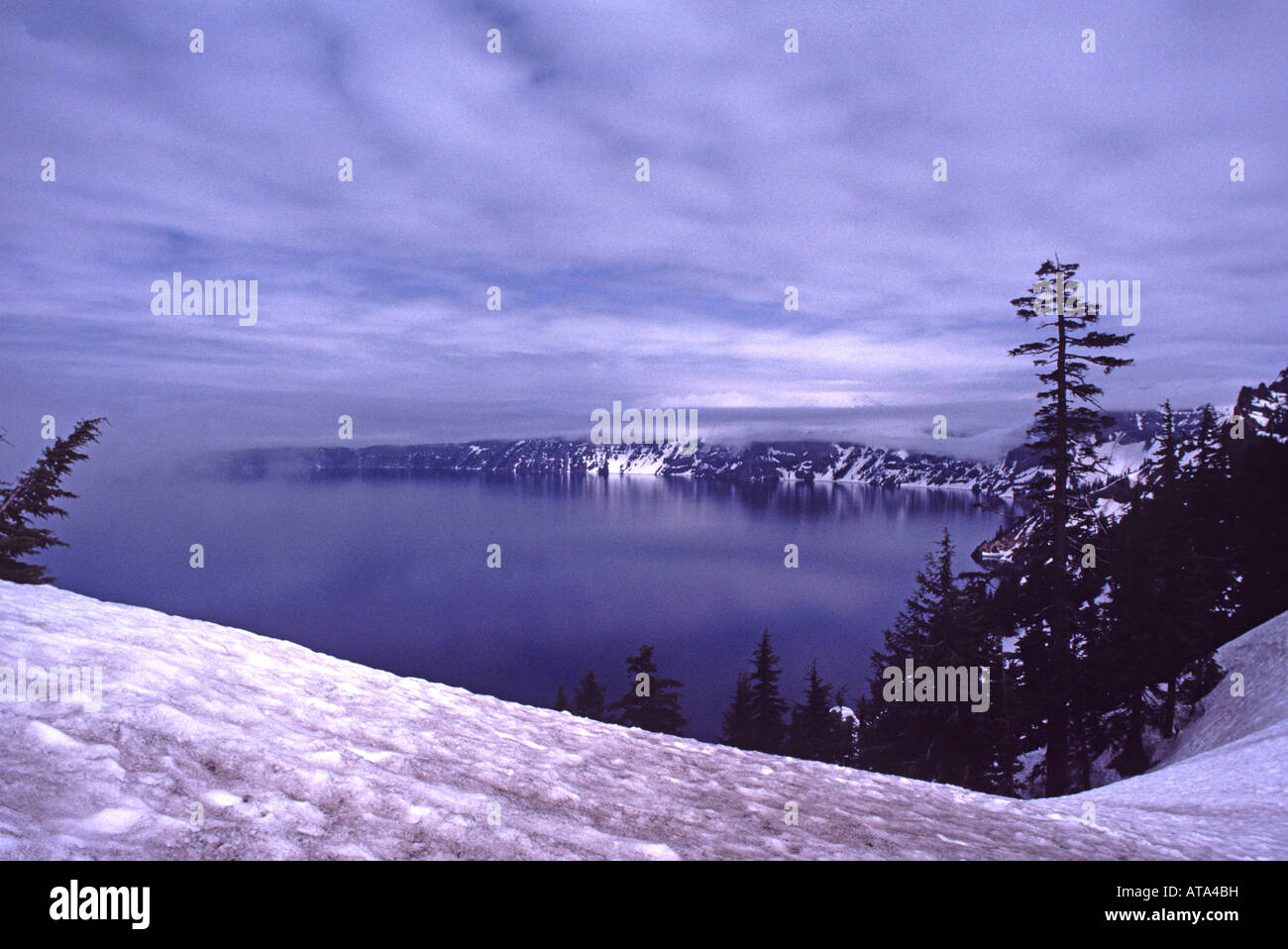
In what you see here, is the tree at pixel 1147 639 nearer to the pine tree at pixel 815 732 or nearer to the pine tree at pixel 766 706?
the pine tree at pixel 815 732

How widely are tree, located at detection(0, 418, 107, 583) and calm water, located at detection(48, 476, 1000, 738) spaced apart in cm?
3953

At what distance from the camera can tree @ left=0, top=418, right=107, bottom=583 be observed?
21.1 metres

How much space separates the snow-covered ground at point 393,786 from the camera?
3174 millimetres

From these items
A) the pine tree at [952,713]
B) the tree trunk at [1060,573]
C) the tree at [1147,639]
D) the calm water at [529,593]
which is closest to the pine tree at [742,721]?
the pine tree at [952,713]

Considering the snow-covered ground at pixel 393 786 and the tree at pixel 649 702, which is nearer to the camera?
the snow-covered ground at pixel 393 786

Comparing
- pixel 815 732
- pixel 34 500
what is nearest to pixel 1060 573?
pixel 815 732

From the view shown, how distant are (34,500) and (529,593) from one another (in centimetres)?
7837

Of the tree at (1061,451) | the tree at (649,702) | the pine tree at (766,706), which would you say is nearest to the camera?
the tree at (1061,451)

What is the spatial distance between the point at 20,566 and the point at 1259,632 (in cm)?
4442

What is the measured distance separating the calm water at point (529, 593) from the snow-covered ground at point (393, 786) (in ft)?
116
